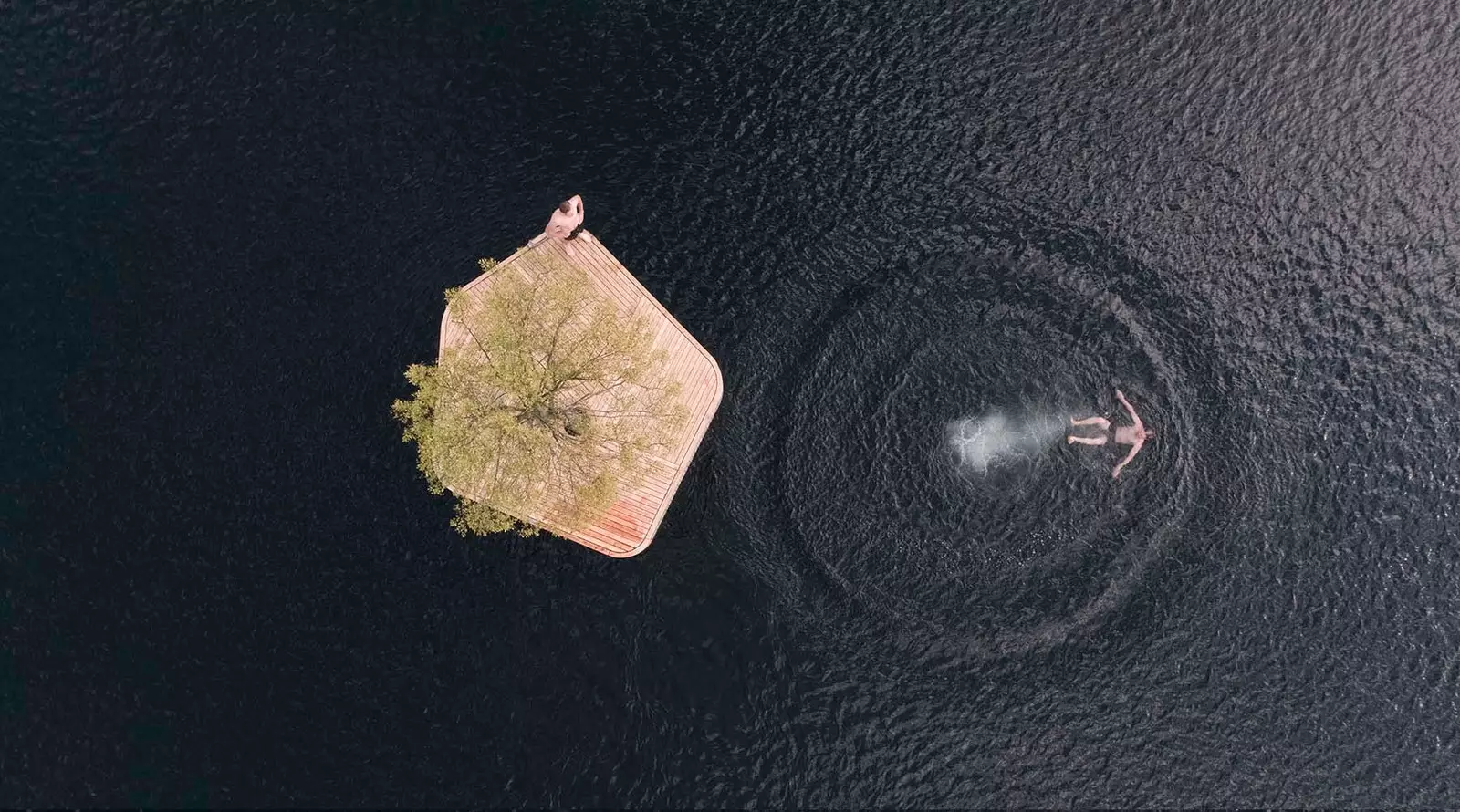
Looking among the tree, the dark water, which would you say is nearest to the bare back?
the dark water

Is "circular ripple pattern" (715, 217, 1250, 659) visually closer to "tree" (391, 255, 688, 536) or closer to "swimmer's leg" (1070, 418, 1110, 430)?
"swimmer's leg" (1070, 418, 1110, 430)

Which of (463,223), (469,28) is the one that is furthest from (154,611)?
(469,28)

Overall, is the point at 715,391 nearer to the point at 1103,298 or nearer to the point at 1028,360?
the point at 1028,360

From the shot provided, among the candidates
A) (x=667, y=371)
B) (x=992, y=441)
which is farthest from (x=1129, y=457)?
(x=667, y=371)

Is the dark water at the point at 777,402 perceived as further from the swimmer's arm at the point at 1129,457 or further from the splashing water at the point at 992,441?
the swimmer's arm at the point at 1129,457

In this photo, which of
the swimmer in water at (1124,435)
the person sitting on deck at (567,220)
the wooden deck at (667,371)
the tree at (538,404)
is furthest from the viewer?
the swimmer in water at (1124,435)

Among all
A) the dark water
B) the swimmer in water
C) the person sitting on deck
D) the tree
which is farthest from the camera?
the swimmer in water

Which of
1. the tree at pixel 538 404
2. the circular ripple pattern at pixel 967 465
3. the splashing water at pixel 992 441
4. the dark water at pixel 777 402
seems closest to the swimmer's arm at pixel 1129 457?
the circular ripple pattern at pixel 967 465
